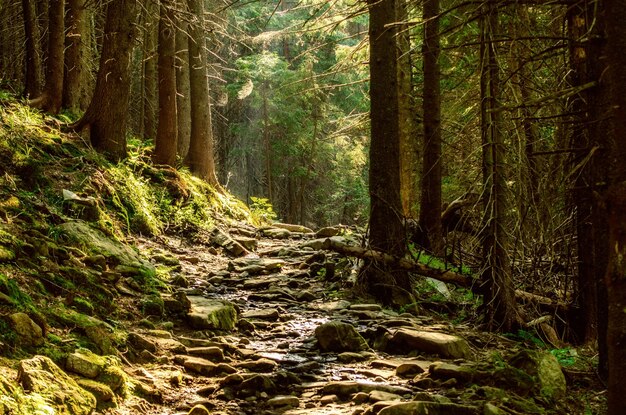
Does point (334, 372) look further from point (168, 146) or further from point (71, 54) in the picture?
point (71, 54)

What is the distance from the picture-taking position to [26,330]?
152 inches

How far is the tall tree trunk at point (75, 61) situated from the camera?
1165 centimetres

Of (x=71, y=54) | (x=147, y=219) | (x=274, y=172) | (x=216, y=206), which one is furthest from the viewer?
(x=274, y=172)

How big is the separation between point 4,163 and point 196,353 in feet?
13.3

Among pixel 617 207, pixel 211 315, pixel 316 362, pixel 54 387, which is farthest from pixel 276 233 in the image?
pixel 617 207

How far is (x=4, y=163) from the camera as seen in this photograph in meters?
7.18

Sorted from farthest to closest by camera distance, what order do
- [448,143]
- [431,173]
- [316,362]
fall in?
[431,173] < [448,143] < [316,362]

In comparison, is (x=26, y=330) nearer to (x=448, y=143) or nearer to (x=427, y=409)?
(x=427, y=409)

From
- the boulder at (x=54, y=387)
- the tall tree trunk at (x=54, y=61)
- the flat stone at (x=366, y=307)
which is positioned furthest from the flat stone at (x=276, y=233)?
the boulder at (x=54, y=387)

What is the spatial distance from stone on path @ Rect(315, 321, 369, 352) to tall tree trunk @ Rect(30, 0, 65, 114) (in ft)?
26.8

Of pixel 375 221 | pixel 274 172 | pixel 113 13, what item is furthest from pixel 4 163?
pixel 274 172

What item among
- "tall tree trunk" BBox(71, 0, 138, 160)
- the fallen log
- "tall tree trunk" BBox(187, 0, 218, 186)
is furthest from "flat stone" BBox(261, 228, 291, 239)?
the fallen log

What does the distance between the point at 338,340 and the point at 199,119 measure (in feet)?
36.1

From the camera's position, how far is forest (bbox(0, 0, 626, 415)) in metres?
4.48
